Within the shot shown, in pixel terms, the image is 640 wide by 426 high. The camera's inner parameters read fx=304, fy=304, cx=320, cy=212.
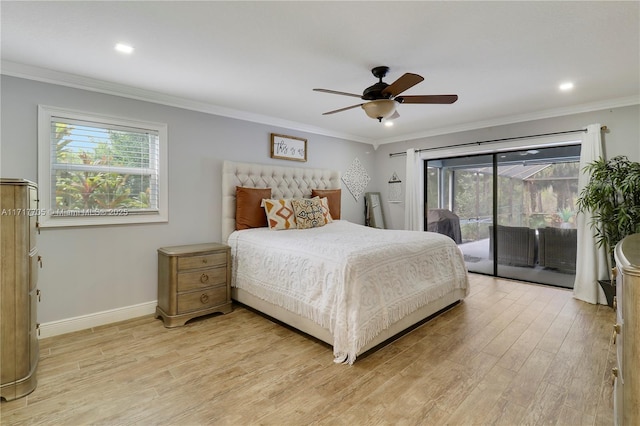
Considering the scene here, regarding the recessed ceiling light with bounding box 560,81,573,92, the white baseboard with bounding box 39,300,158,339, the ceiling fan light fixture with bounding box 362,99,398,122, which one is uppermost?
the recessed ceiling light with bounding box 560,81,573,92

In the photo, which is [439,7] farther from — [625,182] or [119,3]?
[625,182]

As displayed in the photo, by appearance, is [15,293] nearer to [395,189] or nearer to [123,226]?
[123,226]

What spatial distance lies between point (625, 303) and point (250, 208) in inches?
131

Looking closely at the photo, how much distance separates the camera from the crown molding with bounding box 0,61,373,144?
2572 mm

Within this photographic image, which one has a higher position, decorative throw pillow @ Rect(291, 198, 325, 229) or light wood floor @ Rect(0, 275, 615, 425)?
decorative throw pillow @ Rect(291, 198, 325, 229)

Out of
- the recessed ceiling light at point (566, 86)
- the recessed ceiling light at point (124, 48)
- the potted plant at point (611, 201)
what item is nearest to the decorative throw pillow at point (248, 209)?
the recessed ceiling light at point (124, 48)

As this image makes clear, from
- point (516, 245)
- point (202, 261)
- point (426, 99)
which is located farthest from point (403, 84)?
point (516, 245)

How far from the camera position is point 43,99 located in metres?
2.69

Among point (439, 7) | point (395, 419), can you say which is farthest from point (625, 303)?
point (439, 7)

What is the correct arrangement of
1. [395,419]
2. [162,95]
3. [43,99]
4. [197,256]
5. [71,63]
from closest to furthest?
1. [395,419]
2. [71,63]
3. [43,99]
4. [197,256]
5. [162,95]

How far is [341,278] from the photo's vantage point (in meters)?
2.28

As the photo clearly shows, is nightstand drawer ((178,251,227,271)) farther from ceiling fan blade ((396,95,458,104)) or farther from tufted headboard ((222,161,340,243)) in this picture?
ceiling fan blade ((396,95,458,104))

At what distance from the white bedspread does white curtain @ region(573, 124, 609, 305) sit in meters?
1.48

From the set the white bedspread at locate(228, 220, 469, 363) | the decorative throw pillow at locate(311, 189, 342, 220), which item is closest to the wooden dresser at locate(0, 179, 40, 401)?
the white bedspread at locate(228, 220, 469, 363)
